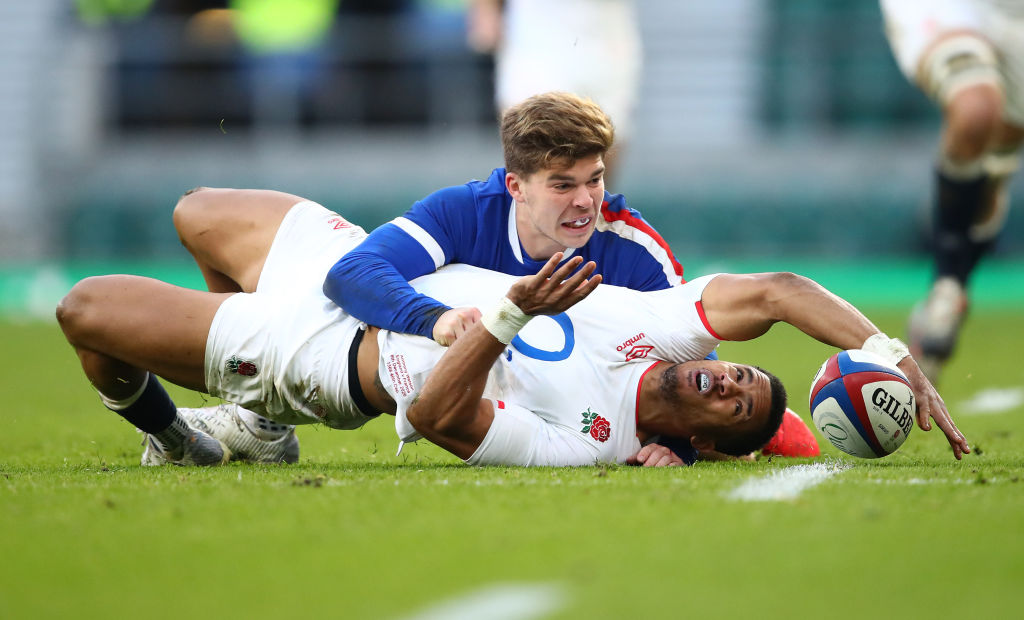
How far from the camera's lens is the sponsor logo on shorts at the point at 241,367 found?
447 cm

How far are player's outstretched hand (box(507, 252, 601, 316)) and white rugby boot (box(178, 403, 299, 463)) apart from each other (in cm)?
144

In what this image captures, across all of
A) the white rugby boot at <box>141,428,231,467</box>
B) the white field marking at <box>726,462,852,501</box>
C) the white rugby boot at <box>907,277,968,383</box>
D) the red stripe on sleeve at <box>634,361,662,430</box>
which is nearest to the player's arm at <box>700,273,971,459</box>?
the red stripe on sleeve at <box>634,361,662,430</box>

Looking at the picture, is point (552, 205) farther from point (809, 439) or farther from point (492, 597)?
point (492, 597)

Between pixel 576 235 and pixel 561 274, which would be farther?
pixel 576 235

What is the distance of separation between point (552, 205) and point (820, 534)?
1.84 m

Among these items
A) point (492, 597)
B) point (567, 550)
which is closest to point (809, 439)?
point (567, 550)

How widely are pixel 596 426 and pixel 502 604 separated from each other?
6.54 ft

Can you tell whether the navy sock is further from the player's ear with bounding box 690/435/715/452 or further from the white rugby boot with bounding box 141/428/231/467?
the player's ear with bounding box 690/435/715/452

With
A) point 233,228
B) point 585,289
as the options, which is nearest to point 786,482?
point 585,289

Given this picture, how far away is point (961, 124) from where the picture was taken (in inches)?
254

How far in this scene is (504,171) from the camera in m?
4.88

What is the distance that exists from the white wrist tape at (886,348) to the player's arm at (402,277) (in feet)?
4.22

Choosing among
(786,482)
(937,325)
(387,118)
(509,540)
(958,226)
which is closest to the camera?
(509,540)

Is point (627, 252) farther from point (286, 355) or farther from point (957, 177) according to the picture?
point (957, 177)
